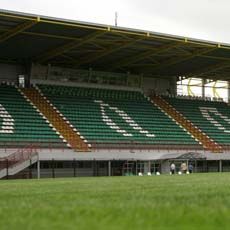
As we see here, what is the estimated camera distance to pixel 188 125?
Result: 4994 centimetres

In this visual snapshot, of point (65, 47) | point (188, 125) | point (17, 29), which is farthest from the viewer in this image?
point (188, 125)

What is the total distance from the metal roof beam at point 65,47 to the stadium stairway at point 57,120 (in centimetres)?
267

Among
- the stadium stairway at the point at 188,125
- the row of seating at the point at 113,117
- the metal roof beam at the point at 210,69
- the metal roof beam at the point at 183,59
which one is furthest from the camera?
the metal roof beam at the point at 210,69

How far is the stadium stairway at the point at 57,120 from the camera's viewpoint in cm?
4003

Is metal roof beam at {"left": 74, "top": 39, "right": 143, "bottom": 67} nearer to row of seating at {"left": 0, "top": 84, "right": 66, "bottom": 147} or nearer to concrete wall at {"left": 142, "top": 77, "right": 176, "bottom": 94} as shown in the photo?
row of seating at {"left": 0, "top": 84, "right": 66, "bottom": 147}

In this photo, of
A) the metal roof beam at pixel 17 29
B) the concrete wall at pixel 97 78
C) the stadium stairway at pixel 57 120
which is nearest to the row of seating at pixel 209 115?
the concrete wall at pixel 97 78

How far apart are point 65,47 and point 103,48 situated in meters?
3.08

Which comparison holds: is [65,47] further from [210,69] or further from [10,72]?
[210,69]

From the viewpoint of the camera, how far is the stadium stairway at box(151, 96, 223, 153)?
46.8 meters

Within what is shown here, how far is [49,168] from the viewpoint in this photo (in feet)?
129

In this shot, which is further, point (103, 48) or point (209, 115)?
point (209, 115)

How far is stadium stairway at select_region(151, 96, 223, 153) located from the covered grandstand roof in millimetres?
3016

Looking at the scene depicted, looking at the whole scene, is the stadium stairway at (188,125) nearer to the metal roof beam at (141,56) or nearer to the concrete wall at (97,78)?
the concrete wall at (97,78)

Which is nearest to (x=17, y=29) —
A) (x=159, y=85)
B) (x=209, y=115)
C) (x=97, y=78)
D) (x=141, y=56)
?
(x=141, y=56)
